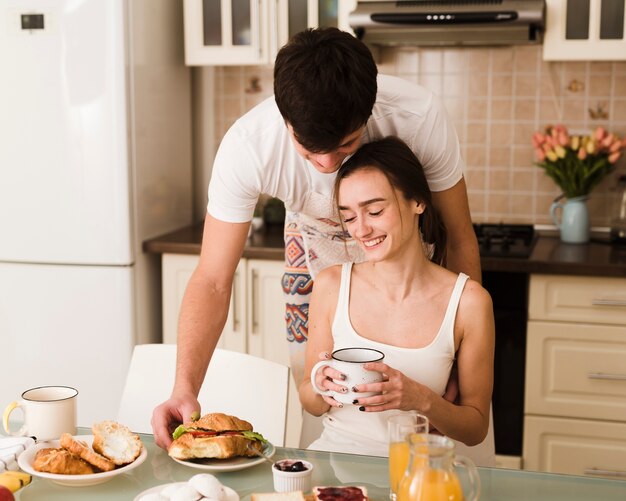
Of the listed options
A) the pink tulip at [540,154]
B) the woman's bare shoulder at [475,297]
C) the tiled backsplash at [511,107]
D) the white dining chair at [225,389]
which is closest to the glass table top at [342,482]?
the white dining chair at [225,389]

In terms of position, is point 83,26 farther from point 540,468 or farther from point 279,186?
point 540,468

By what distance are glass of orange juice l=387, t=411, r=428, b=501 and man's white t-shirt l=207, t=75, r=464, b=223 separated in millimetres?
793

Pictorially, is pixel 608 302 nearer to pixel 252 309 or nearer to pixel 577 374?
pixel 577 374

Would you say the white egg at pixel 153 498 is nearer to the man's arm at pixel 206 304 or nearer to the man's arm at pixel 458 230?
the man's arm at pixel 206 304

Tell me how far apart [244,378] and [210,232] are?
0.34 m

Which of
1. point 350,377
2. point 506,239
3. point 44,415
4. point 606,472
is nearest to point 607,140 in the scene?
point 506,239

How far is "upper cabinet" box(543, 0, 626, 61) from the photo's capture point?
2799mm

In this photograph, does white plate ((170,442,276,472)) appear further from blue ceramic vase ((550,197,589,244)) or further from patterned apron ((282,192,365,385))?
blue ceramic vase ((550,197,589,244))

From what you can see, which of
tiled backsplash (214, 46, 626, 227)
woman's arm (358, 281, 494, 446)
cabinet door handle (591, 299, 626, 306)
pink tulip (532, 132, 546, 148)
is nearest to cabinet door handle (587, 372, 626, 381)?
cabinet door handle (591, 299, 626, 306)

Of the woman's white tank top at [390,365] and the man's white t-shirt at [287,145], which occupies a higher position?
the man's white t-shirt at [287,145]

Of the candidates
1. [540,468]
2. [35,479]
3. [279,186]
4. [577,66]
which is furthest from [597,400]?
[35,479]

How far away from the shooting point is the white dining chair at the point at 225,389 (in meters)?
1.77

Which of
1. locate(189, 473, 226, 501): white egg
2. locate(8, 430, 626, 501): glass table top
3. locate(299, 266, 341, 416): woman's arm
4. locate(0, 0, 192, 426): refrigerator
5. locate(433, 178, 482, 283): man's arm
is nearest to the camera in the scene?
locate(189, 473, 226, 501): white egg

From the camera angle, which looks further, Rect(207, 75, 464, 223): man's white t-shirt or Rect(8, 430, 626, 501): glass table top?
Rect(207, 75, 464, 223): man's white t-shirt
